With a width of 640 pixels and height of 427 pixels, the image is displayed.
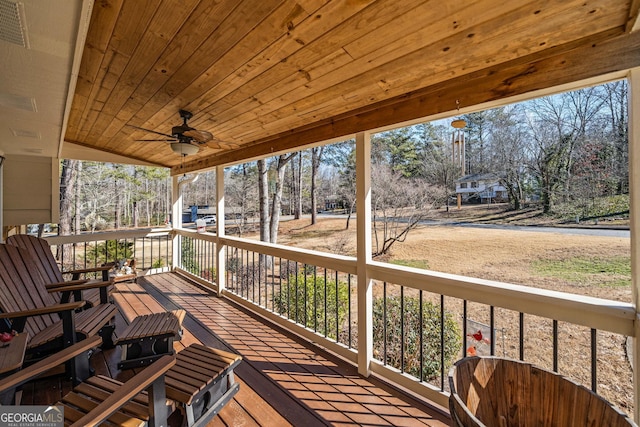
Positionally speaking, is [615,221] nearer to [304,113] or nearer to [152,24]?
[304,113]

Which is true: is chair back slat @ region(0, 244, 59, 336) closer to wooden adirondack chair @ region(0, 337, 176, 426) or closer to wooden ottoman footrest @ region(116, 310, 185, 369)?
wooden ottoman footrest @ region(116, 310, 185, 369)

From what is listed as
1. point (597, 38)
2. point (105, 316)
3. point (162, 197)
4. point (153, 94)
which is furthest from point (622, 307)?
point (162, 197)

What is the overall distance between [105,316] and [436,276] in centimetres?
291

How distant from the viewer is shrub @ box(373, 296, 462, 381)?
3.56 meters

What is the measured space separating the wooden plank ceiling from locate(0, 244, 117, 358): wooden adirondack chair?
1.69 m

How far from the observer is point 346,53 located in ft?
5.32

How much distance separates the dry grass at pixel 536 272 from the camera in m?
2.92

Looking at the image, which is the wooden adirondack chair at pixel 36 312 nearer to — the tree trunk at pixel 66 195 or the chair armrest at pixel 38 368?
the chair armrest at pixel 38 368

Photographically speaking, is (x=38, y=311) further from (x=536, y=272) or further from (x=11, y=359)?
(x=536, y=272)

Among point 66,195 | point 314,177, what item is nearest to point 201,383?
point 314,177

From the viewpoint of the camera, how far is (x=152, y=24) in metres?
1.49

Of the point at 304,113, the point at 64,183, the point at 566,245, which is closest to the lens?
the point at 304,113

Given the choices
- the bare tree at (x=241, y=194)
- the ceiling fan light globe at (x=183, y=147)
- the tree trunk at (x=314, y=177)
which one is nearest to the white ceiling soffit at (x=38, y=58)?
the ceiling fan light globe at (x=183, y=147)

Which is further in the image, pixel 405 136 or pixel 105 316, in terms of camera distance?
pixel 405 136
